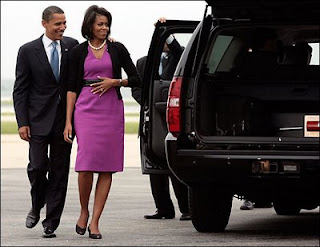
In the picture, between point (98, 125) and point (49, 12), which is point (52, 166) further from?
point (49, 12)

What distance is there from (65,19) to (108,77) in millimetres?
781

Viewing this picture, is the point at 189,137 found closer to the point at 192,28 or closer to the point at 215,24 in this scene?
the point at 215,24

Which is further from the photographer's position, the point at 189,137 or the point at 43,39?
the point at 43,39

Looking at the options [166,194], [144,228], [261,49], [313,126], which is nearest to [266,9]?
[261,49]

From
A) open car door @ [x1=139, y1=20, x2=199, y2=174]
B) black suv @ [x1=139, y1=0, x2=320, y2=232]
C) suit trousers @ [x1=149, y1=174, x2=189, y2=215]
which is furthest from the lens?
suit trousers @ [x1=149, y1=174, x2=189, y2=215]

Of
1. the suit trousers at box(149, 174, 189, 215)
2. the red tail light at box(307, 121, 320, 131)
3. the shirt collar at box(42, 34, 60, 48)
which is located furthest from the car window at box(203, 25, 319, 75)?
the suit trousers at box(149, 174, 189, 215)

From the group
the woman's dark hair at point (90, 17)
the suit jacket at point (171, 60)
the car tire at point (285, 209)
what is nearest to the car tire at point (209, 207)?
the woman's dark hair at point (90, 17)

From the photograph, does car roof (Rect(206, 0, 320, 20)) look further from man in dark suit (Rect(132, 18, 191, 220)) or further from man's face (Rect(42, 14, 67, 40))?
man in dark suit (Rect(132, 18, 191, 220))

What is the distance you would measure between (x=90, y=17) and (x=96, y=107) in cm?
69

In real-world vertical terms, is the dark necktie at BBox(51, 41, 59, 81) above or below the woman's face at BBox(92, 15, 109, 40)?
below

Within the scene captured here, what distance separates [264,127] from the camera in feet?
34.7

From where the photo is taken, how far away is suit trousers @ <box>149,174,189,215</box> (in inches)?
500

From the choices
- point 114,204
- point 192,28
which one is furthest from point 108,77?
point 114,204

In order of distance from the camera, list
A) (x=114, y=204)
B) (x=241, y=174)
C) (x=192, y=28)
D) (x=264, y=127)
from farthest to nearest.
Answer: (x=114, y=204), (x=192, y=28), (x=264, y=127), (x=241, y=174)
